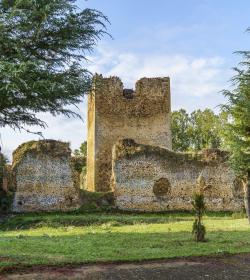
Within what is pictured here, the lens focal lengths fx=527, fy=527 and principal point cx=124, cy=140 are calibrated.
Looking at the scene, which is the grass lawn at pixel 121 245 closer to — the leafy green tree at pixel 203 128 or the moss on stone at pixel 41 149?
the moss on stone at pixel 41 149

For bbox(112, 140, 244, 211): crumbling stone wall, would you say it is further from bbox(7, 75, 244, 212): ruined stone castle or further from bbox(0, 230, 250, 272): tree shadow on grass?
bbox(0, 230, 250, 272): tree shadow on grass

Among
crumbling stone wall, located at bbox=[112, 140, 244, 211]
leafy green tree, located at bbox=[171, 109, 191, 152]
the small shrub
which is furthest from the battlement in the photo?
leafy green tree, located at bbox=[171, 109, 191, 152]

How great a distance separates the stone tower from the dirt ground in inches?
823

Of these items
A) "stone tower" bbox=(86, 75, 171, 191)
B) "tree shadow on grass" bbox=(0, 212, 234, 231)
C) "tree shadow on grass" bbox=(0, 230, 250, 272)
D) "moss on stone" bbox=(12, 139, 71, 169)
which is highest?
"stone tower" bbox=(86, 75, 171, 191)

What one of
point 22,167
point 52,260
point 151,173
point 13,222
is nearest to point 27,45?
point 52,260

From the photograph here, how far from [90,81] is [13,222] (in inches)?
502

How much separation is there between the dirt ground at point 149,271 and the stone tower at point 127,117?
823 inches

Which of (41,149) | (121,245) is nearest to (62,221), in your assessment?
(41,149)

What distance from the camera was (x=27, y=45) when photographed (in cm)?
962

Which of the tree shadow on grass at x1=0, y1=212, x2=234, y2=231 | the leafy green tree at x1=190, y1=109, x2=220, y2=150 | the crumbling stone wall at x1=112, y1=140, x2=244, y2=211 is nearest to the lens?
the tree shadow on grass at x1=0, y1=212, x2=234, y2=231

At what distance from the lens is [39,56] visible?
388 inches

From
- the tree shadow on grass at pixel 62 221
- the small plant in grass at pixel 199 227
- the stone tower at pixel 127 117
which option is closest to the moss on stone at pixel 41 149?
the tree shadow on grass at pixel 62 221

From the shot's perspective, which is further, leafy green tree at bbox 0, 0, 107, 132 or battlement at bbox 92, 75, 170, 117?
battlement at bbox 92, 75, 170, 117

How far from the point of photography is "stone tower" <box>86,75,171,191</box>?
31922 millimetres
